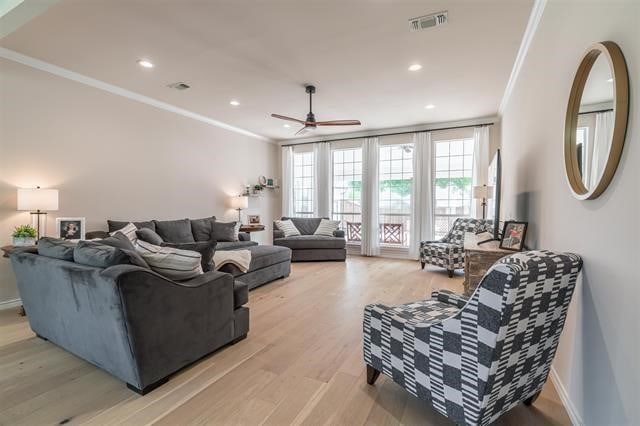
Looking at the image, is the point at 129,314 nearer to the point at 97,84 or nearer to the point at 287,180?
the point at 97,84

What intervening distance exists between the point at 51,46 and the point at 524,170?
4.85 meters

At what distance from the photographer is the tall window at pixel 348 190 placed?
675 centimetres

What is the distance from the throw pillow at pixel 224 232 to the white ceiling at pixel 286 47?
1983mm

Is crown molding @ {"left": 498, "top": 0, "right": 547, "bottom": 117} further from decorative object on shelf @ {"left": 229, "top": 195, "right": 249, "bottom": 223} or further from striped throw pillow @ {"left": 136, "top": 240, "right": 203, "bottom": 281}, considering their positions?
decorative object on shelf @ {"left": 229, "top": 195, "right": 249, "bottom": 223}

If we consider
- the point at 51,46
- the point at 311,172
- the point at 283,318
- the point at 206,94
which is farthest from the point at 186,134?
the point at 283,318

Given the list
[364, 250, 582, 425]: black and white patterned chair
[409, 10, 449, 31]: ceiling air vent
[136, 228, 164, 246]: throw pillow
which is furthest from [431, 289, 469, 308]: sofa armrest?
[136, 228, 164, 246]: throw pillow

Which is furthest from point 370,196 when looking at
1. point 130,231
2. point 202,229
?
point 130,231

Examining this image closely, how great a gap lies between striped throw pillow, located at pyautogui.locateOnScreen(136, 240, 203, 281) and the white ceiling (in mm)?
1936

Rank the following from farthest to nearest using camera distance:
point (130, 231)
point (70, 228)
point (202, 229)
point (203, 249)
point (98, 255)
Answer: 1. point (202, 229)
2. point (130, 231)
3. point (70, 228)
4. point (203, 249)
5. point (98, 255)

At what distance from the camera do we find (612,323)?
3.96 feet

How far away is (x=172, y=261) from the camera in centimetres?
201

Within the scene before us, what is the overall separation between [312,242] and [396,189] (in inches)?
84.9

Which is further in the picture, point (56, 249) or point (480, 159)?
point (480, 159)

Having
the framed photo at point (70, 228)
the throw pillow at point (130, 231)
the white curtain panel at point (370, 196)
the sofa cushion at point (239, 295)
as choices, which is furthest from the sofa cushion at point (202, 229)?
the white curtain panel at point (370, 196)
